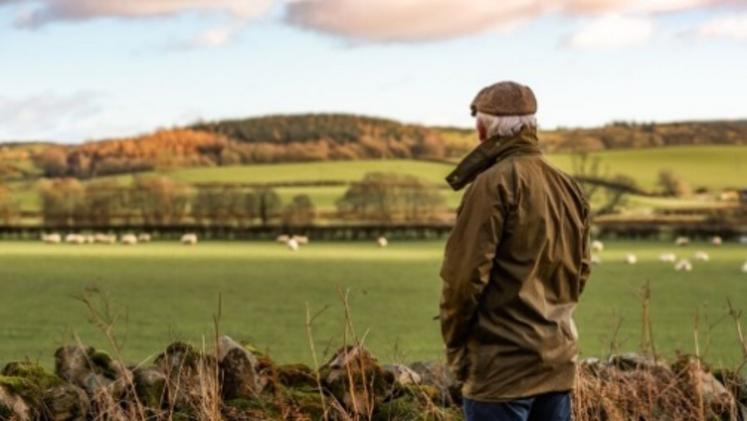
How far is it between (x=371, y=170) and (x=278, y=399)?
67917mm

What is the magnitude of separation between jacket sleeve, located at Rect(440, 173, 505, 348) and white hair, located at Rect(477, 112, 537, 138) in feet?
0.84

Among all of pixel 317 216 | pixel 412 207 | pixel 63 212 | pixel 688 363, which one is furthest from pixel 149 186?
pixel 688 363

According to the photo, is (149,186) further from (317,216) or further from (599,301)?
(599,301)

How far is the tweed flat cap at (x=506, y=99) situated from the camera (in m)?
4.61

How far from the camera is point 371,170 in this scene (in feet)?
245

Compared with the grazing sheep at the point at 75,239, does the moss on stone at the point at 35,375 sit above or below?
above

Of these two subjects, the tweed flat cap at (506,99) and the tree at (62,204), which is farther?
the tree at (62,204)

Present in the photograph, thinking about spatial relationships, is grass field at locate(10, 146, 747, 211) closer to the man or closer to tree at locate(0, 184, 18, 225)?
tree at locate(0, 184, 18, 225)

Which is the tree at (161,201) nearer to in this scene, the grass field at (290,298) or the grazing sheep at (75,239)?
the grazing sheep at (75,239)

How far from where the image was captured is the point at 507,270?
4512mm

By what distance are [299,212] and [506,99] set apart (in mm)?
53652

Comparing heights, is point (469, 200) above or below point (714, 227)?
above

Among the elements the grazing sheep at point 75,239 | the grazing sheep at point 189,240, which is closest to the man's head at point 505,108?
the grazing sheep at point 189,240

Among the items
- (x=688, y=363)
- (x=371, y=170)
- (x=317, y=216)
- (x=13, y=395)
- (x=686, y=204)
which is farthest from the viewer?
(x=371, y=170)
